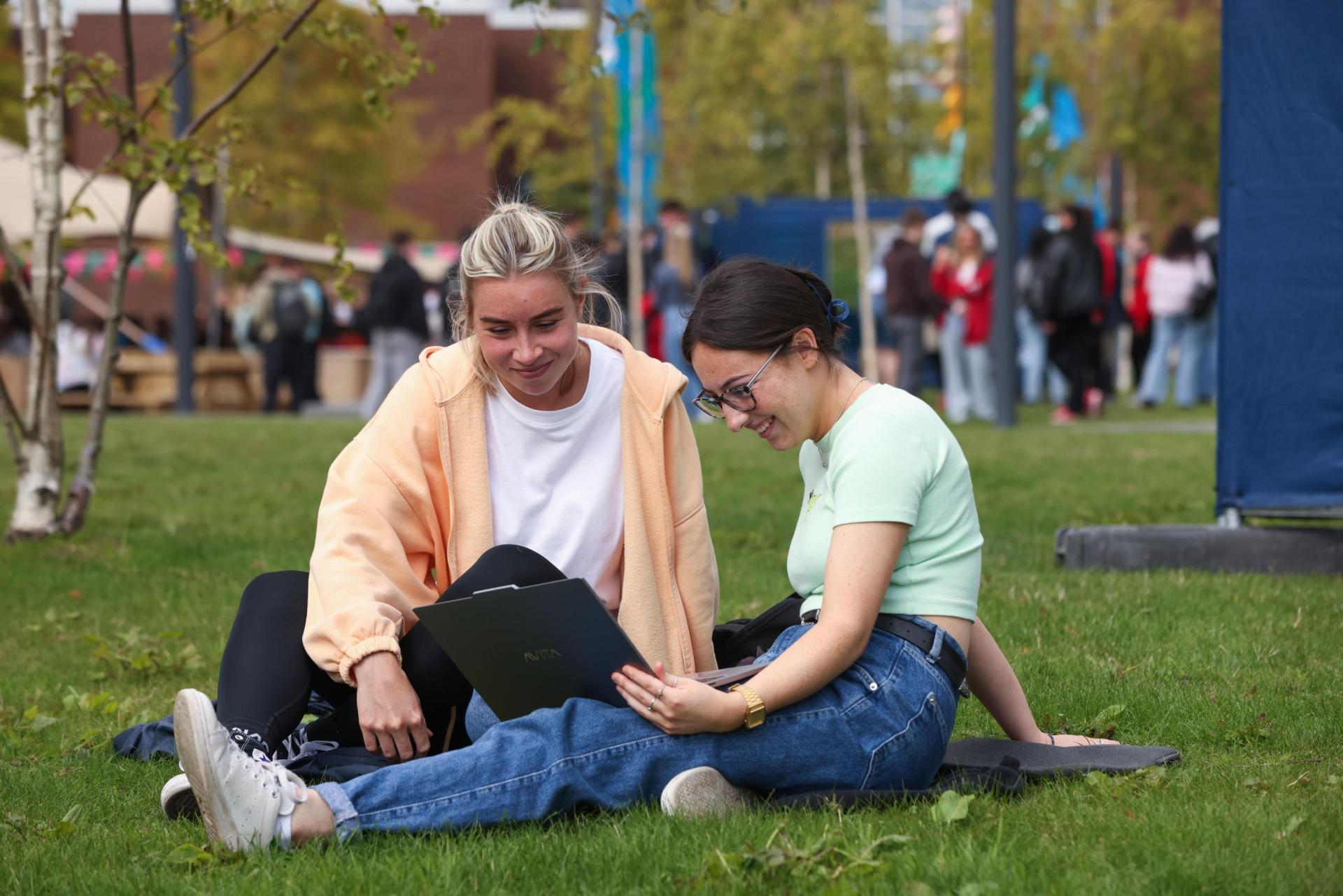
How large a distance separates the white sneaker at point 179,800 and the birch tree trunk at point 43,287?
4360mm

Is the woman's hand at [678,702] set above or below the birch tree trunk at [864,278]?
below

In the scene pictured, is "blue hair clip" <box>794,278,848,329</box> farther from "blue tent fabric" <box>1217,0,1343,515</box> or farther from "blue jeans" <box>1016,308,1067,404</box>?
"blue jeans" <box>1016,308,1067,404</box>

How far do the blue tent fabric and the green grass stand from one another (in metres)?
0.51

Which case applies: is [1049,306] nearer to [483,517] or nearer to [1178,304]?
[1178,304]

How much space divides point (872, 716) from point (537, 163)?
2971cm

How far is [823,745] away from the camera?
339cm

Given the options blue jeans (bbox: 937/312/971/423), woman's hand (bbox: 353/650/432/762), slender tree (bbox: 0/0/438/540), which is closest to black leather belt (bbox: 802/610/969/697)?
woman's hand (bbox: 353/650/432/762)

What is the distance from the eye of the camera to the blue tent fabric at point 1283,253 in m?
6.23

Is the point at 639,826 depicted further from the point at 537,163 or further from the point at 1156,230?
the point at 1156,230

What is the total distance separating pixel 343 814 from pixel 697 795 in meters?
0.71

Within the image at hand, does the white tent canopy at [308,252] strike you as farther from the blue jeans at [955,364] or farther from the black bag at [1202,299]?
the black bag at [1202,299]

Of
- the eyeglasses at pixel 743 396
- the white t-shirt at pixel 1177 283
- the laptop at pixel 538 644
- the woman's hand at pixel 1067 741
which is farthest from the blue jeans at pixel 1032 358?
the laptop at pixel 538 644

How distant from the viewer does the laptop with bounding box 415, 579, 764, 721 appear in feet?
10.6

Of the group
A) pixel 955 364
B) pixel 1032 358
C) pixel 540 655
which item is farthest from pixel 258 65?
pixel 1032 358
